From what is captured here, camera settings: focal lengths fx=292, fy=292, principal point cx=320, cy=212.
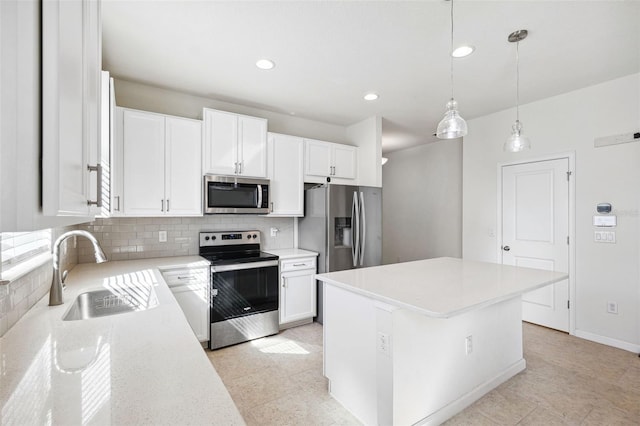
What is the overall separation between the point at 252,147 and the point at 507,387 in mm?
3292

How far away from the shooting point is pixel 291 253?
3.60m

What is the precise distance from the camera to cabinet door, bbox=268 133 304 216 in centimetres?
358

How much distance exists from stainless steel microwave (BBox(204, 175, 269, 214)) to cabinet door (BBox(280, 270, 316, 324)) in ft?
2.80

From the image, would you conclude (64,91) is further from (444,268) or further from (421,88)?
(421,88)

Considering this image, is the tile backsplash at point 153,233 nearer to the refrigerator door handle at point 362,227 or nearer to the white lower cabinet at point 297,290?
the white lower cabinet at point 297,290

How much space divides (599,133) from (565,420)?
112 inches

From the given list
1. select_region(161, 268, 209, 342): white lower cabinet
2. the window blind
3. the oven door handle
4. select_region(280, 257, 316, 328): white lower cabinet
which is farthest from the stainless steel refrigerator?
the window blind

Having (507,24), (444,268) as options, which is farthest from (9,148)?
(507,24)

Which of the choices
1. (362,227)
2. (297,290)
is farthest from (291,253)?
(362,227)

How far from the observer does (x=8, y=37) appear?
488 mm

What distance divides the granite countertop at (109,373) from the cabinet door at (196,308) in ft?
4.54

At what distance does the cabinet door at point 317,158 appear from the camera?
12.6 ft

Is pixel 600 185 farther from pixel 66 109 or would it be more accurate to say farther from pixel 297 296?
pixel 66 109

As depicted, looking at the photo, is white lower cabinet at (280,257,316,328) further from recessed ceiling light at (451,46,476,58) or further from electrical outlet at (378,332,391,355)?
recessed ceiling light at (451,46,476,58)
